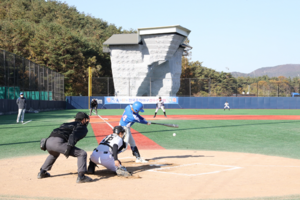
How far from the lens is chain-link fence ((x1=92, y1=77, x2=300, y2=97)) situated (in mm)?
53594

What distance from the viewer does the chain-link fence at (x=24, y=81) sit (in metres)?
27.1

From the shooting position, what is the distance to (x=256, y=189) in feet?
18.7

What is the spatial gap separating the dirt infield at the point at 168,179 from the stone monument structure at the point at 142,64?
4755 cm

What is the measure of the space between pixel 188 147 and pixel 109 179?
18.2 feet

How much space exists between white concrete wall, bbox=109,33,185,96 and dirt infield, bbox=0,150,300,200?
1917 inches

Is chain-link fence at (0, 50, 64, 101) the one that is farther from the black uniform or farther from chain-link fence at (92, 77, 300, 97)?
the black uniform

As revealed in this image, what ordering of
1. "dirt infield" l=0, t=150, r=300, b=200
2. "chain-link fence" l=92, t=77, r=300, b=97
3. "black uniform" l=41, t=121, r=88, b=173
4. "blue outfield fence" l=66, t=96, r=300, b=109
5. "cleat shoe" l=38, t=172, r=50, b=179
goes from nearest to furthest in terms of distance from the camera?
"dirt infield" l=0, t=150, r=300, b=200 → "black uniform" l=41, t=121, r=88, b=173 → "cleat shoe" l=38, t=172, r=50, b=179 → "blue outfield fence" l=66, t=96, r=300, b=109 → "chain-link fence" l=92, t=77, r=300, b=97

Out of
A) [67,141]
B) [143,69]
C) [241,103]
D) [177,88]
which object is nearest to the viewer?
[67,141]

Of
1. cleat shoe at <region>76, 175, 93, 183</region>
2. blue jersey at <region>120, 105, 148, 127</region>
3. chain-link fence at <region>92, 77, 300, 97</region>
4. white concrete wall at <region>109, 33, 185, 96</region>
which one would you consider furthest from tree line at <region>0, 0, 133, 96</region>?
cleat shoe at <region>76, 175, 93, 183</region>

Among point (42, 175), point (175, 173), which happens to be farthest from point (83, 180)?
point (175, 173)

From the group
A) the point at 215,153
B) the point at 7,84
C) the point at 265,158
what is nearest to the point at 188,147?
the point at 215,153

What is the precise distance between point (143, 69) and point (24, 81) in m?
29.9

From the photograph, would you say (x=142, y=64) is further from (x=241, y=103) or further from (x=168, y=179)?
(x=168, y=179)

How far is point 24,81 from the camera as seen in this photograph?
105 feet
